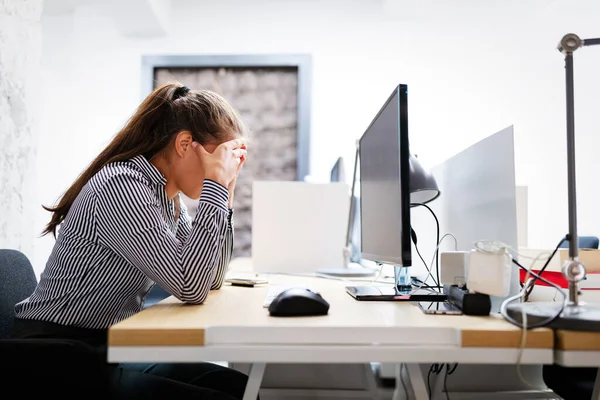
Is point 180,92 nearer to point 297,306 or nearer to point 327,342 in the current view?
point 297,306

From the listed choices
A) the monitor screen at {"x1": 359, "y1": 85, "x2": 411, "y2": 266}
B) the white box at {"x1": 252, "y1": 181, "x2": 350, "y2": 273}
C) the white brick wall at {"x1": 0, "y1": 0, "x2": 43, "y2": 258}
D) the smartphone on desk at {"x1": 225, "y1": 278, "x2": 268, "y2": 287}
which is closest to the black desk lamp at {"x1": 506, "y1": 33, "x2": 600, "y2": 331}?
the monitor screen at {"x1": 359, "y1": 85, "x2": 411, "y2": 266}

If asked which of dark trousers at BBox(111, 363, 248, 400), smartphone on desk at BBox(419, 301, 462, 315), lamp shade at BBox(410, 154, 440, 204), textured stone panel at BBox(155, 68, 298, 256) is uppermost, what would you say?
textured stone panel at BBox(155, 68, 298, 256)

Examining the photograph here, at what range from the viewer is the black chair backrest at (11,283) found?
1.12 metres

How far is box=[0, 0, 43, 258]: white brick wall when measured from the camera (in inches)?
71.2

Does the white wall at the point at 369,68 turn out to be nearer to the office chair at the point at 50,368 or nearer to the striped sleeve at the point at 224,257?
the striped sleeve at the point at 224,257

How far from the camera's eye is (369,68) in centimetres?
347

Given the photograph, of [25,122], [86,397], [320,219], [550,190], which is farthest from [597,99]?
[86,397]

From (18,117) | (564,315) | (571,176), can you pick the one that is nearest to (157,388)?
(564,315)

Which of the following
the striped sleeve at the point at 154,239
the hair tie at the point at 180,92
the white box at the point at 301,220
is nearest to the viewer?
the striped sleeve at the point at 154,239

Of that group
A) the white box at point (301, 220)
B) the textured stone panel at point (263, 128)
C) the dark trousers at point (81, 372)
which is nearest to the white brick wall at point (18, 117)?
the white box at point (301, 220)

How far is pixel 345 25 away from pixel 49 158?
2116 millimetres

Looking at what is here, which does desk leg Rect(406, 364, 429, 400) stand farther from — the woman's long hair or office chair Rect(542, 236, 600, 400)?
the woman's long hair

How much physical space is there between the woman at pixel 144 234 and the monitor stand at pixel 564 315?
508mm

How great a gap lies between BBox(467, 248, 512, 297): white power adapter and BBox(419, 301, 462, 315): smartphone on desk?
55 millimetres
